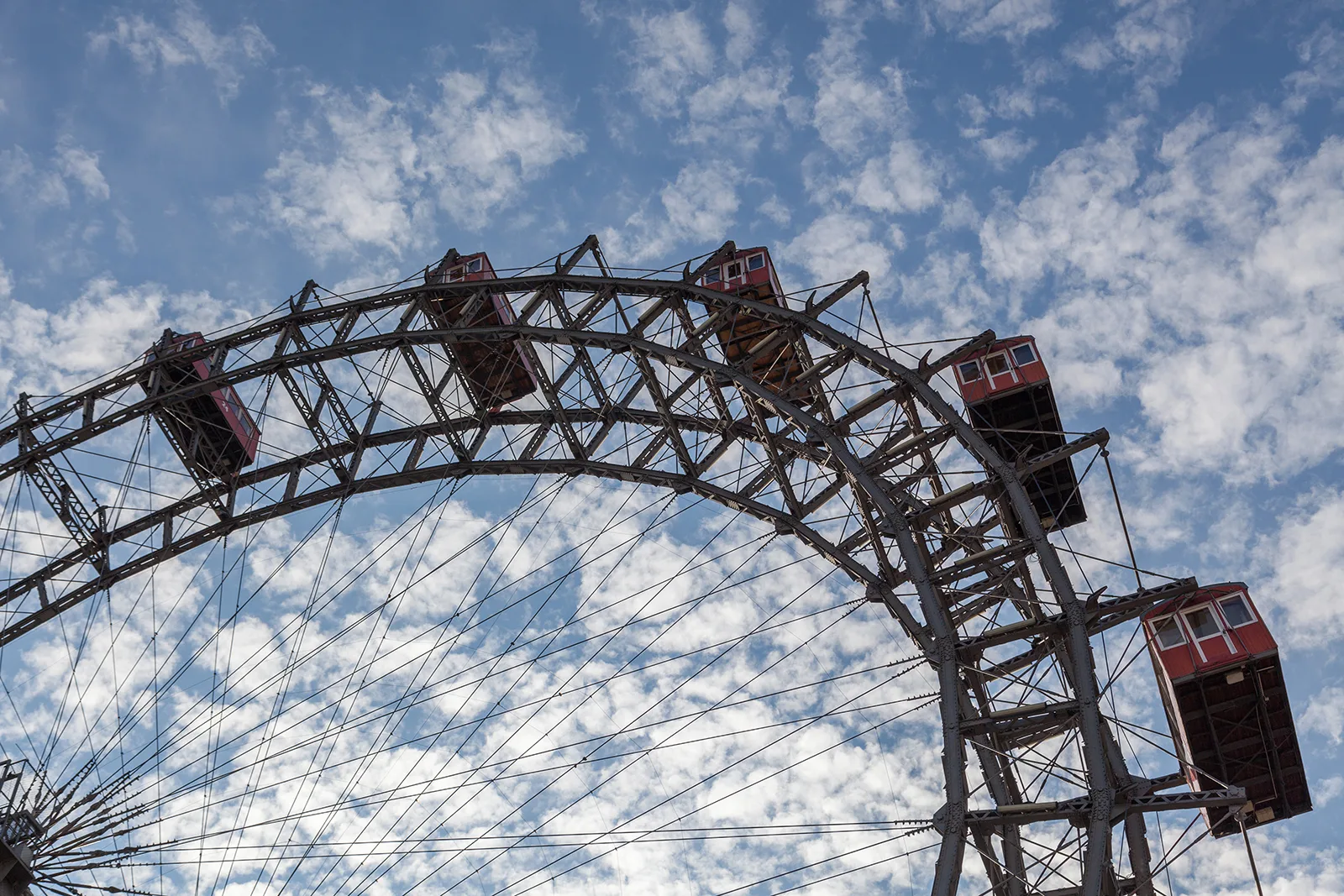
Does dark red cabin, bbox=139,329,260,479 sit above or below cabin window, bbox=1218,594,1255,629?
above

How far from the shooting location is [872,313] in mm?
24719

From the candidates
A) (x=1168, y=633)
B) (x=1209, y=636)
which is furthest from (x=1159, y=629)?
(x=1209, y=636)

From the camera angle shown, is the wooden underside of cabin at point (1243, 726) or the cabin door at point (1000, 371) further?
the cabin door at point (1000, 371)

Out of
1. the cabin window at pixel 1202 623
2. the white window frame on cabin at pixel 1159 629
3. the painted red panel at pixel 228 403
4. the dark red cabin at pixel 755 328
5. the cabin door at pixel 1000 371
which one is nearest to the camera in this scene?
the cabin window at pixel 1202 623

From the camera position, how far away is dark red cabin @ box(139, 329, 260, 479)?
29.1 metres

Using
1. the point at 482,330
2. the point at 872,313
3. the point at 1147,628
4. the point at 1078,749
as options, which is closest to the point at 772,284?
the point at 872,313

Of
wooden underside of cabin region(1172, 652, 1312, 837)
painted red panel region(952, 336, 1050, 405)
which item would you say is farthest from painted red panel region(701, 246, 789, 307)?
wooden underside of cabin region(1172, 652, 1312, 837)

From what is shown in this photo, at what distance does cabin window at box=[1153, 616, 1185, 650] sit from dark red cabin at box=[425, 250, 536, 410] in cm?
1326

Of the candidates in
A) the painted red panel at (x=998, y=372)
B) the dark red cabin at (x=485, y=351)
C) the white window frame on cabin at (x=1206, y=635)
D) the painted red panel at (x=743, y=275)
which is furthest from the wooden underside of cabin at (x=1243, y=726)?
the dark red cabin at (x=485, y=351)

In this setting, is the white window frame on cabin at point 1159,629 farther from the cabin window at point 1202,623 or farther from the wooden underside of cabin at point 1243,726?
the wooden underside of cabin at point 1243,726

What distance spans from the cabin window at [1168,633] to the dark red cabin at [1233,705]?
1.1 inches

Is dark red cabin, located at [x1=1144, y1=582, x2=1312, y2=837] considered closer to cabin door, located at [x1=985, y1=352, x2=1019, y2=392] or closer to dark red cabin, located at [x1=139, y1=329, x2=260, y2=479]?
cabin door, located at [x1=985, y1=352, x2=1019, y2=392]

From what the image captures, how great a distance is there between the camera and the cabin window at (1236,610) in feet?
77.3

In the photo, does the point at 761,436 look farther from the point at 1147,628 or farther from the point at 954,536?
the point at 1147,628
